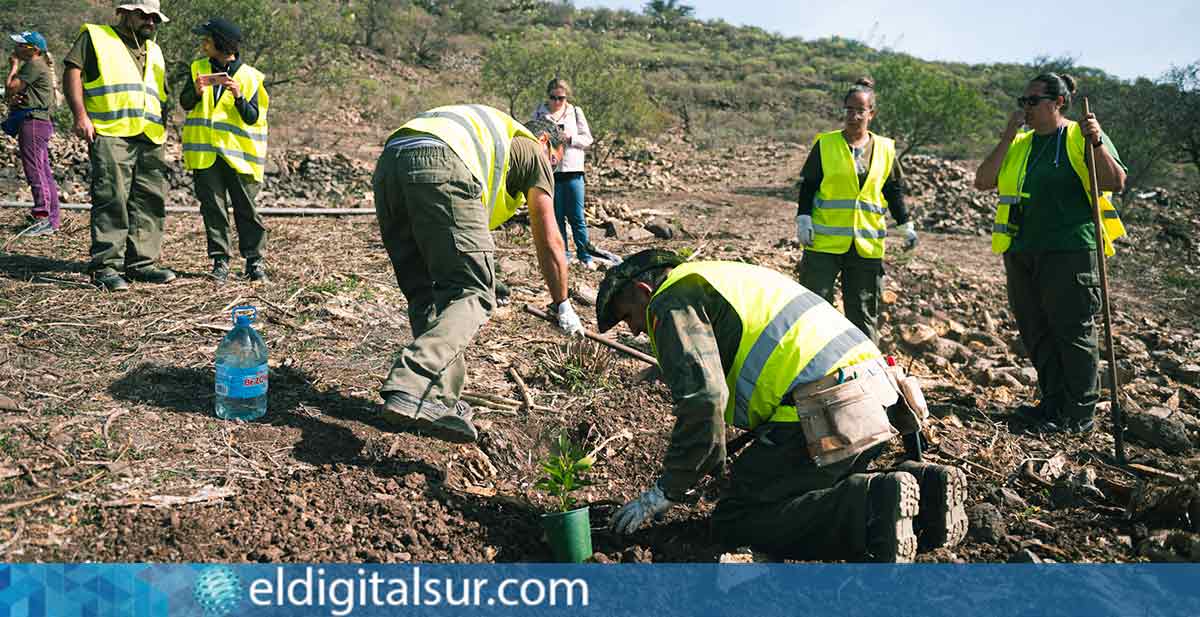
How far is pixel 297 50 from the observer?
503 inches

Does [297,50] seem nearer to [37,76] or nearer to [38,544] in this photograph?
[37,76]

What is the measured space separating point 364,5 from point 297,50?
43.0ft

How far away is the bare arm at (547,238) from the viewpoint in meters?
3.71

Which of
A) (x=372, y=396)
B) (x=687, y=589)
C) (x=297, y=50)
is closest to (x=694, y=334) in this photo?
(x=687, y=589)

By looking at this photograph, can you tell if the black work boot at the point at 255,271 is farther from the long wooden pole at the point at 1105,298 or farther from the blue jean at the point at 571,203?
the long wooden pole at the point at 1105,298

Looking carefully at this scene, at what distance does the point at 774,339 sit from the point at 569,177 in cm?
431

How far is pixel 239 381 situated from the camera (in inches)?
134

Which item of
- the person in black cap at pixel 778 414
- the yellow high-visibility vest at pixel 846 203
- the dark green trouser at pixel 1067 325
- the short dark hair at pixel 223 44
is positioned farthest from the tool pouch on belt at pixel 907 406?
the short dark hair at pixel 223 44

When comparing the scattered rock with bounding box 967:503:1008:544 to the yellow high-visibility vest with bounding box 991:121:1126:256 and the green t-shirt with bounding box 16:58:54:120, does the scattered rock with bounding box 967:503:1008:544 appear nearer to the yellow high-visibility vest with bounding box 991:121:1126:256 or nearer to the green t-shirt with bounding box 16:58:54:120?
the yellow high-visibility vest with bounding box 991:121:1126:256

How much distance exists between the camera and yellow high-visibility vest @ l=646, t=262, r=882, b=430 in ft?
9.24

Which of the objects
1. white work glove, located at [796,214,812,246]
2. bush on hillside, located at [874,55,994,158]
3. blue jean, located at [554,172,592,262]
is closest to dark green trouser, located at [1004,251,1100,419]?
white work glove, located at [796,214,812,246]

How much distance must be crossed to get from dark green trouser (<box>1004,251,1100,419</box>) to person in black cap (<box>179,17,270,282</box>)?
15.0ft

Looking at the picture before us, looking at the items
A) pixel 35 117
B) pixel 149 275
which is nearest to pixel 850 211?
pixel 149 275

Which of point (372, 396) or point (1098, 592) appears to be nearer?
point (1098, 592)
